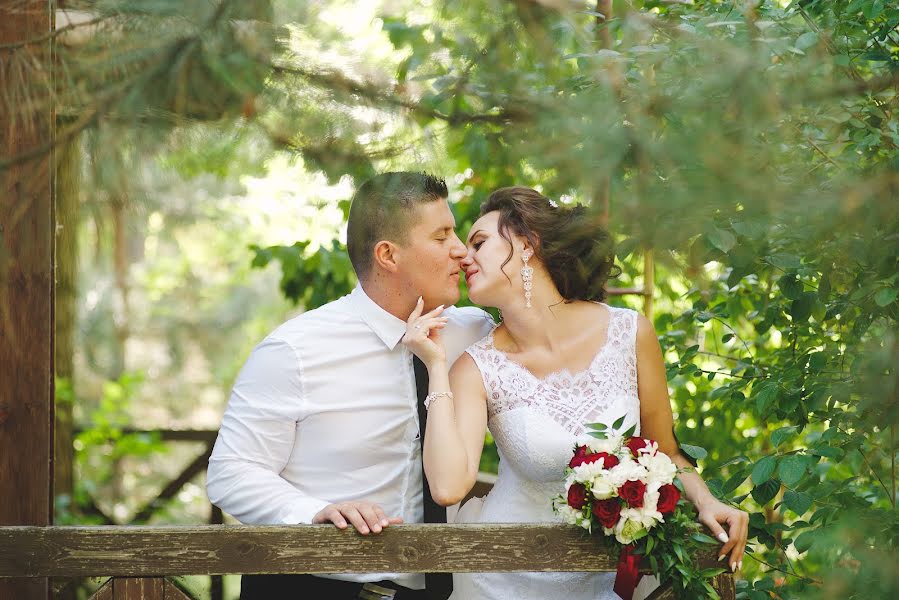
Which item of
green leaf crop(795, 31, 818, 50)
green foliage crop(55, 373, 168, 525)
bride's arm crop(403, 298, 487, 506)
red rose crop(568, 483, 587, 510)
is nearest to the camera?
green leaf crop(795, 31, 818, 50)

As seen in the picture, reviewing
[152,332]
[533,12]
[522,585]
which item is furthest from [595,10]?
[152,332]

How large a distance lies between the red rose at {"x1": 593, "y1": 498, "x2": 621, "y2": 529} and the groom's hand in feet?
1.43

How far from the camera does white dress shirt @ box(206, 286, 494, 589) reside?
8.43 feet

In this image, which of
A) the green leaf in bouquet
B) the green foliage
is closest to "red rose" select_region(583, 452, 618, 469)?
the green leaf in bouquet

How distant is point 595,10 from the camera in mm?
2215

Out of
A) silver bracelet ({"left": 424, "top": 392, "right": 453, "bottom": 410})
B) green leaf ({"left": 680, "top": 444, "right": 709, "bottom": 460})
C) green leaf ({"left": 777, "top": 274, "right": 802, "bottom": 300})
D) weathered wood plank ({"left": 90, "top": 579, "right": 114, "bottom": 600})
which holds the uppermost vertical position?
green leaf ({"left": 777, "top": 274, "right": 802, "bottom": 300})

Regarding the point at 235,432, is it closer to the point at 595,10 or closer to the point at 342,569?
the point at 342,569

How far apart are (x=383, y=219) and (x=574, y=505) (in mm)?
1074

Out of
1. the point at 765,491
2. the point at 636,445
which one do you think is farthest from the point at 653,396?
the point at 636,445

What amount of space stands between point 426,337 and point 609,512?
76 cm

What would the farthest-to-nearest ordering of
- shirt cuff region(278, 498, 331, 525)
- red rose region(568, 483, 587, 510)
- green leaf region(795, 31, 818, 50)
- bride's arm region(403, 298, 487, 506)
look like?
bride's arm region(403, 298, 487, 506), shirt cuff region(278, 498, 331, 525), red rose region(568, 483, 587, 510), green leaf region(795, 31, 818, 50)

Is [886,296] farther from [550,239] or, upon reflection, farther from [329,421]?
[329,421]

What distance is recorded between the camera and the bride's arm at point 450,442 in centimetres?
245

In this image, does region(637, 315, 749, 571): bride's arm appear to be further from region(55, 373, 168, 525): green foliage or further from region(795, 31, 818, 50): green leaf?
region(55, 373, 168, 525): green foliage
